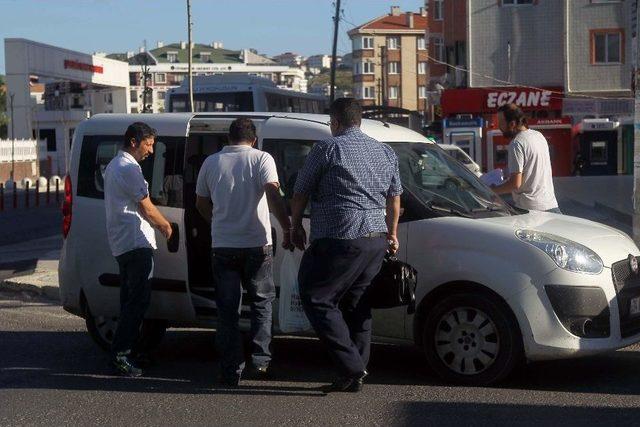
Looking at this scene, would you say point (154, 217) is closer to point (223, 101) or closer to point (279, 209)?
point (279, 209)

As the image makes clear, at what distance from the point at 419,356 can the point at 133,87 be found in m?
160

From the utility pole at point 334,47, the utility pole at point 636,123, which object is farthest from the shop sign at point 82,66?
the utility pole at point 636,123

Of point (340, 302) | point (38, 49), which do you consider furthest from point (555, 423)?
point (38, 49)

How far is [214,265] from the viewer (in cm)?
740

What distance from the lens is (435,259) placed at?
24.0ft

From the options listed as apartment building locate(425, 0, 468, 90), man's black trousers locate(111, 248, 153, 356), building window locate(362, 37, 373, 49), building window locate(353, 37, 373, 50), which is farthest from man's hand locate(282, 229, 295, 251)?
building window locate(353, 37, 373, 50)

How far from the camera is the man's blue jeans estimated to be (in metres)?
7.32

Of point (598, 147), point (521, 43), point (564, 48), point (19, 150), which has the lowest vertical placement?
point (598, 147)

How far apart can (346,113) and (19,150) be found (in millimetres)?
62459

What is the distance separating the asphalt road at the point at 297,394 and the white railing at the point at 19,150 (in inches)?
2227

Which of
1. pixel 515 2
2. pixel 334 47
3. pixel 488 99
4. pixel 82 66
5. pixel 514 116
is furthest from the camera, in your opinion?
pixel 82 66

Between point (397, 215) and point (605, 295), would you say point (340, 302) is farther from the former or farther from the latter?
point (605, 295)

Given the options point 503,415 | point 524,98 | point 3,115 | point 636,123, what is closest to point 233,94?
point 636,123

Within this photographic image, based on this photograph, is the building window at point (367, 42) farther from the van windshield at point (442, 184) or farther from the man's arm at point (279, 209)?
the man's arm at point (279, 209)
